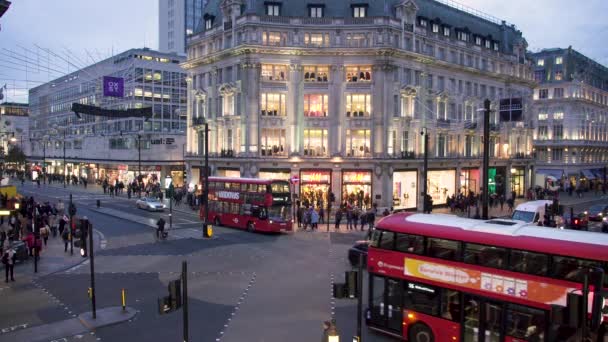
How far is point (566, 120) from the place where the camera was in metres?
82.8

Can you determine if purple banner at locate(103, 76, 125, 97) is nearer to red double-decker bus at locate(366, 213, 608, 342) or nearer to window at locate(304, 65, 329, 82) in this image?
red double-decker bus at locate(366, 213, 608, 342)

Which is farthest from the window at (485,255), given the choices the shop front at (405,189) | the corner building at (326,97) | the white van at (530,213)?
the shop front at (405,189)

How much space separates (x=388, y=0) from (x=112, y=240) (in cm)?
3473

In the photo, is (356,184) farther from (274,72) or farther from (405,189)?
(274,72)

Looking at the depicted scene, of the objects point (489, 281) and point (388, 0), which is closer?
point (489, 281)

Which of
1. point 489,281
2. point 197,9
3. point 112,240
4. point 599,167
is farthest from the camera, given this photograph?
point 197,9

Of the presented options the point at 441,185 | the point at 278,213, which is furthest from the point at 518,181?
the point at 278,213

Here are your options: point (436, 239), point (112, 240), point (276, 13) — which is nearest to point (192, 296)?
point (436, 239)

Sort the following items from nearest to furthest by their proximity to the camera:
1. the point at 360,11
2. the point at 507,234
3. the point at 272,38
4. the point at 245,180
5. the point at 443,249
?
the point at 507,234 → the point at 443,249 → the point at 245,180 → the point at 272,38 → the point at 360,11

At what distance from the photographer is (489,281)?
42.2ft

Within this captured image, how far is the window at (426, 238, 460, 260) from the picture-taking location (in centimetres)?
1353

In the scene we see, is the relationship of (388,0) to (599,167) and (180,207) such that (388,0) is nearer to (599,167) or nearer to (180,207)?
(180,207)

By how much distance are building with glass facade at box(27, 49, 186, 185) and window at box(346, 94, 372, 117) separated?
961 inches

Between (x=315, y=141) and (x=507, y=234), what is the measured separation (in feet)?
117
